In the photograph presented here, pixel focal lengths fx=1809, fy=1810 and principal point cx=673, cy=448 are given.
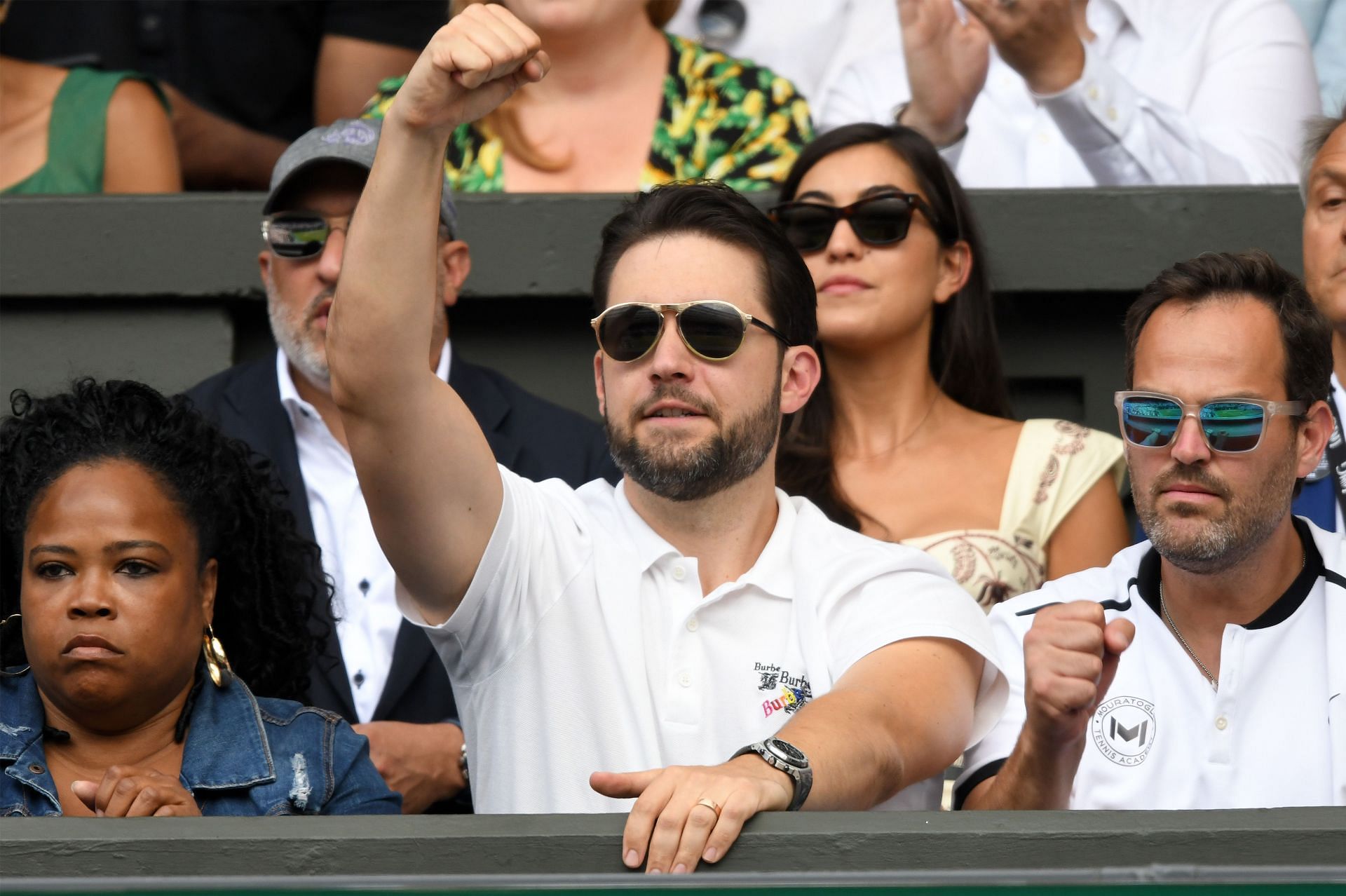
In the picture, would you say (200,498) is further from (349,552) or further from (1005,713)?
(1005,713)

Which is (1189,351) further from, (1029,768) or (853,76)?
(853,76)

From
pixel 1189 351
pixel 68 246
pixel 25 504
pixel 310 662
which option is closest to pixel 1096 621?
pixel 1189 351

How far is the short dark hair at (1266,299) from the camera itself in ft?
9.43

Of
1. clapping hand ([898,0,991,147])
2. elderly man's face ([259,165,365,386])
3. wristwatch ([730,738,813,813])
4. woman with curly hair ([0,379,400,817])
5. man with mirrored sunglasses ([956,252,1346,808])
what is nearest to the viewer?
wristwatch ([730,738,813,813])

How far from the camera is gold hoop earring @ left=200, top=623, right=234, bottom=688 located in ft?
8.66

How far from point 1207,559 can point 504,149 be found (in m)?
2.04

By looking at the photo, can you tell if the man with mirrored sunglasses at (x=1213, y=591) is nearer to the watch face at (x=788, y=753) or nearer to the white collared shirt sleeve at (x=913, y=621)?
the white collared shirt sleeve at (x=913, y=621)

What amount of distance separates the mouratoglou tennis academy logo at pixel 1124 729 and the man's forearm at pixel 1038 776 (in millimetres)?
Result: 191

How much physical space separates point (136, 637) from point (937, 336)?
1.85 meters

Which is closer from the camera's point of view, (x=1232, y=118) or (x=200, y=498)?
(x=200, y=498)

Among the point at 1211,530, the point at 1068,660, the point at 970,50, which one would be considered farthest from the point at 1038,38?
the point at 1068,660

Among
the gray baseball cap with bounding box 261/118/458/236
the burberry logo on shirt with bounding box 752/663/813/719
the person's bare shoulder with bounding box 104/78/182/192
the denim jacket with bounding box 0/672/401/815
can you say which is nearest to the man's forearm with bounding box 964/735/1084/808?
the burberry logo on shirt with bounding box 752/663/813/719

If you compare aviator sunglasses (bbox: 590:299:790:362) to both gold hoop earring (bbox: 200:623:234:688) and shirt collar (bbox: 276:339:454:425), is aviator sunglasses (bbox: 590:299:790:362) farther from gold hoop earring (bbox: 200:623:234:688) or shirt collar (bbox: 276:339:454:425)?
shirt collar (bbox: 276:339:454:425)

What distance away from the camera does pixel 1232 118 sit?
13.4 ft
